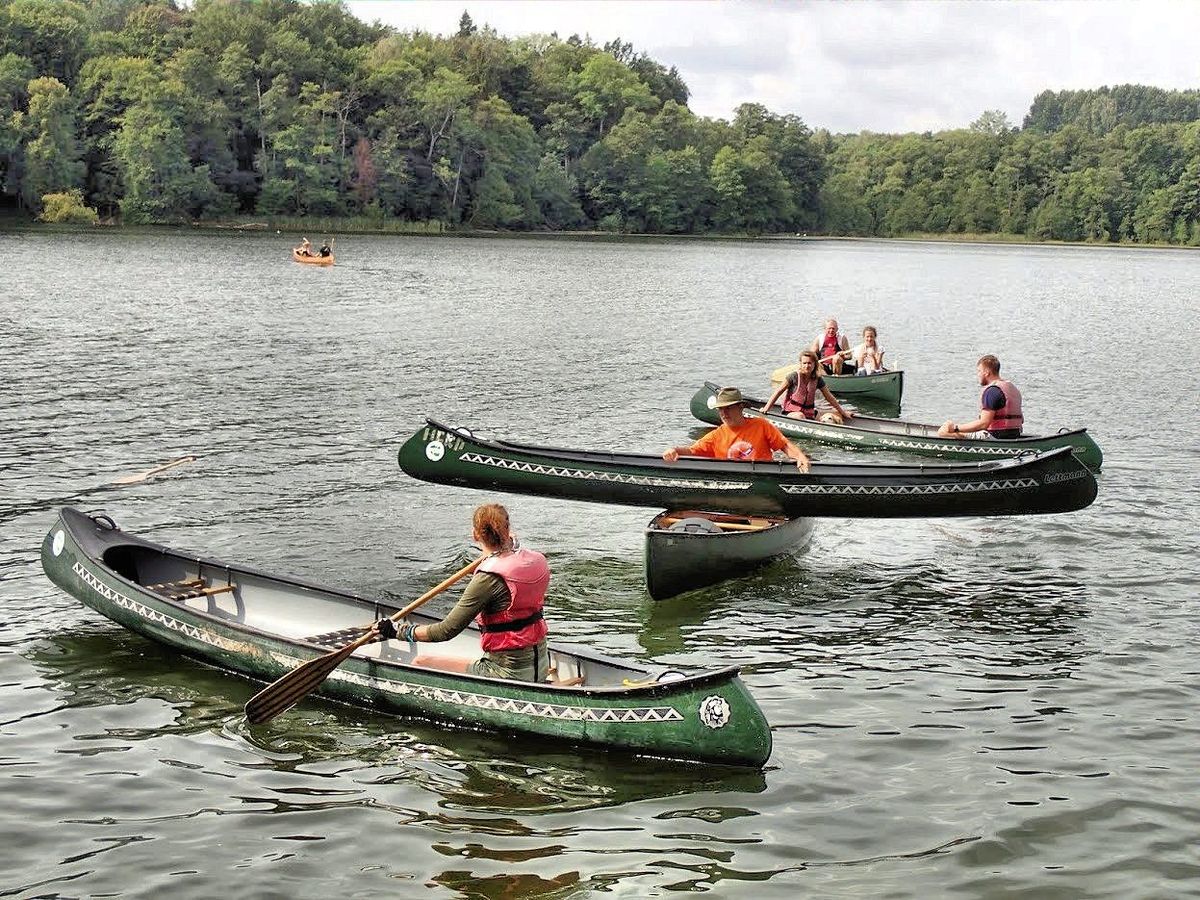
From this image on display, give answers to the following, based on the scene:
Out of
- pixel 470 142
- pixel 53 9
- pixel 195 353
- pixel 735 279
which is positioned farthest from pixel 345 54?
pixel 195 353

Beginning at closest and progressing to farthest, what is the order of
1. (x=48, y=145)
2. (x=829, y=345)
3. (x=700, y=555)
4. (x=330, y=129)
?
(x=700, y=555)
(x=829, y=345)
(x=48, y=145)
(x=330, y=129)

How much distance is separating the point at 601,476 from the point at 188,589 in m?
5.43

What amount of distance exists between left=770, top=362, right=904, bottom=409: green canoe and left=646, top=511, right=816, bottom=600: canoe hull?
1382 cm

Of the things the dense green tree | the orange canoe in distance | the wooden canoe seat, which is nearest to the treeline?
the dense green tree

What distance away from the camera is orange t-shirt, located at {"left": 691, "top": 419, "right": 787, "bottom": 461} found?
53.1ft

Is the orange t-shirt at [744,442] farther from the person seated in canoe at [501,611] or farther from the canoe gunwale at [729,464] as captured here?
the person seated in canoe at [501,611]

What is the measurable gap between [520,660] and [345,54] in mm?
127597

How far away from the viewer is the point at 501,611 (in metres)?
10.4

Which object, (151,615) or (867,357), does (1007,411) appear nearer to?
(867,357)

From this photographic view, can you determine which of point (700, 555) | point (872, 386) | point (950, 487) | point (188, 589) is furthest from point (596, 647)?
point (872, 386)

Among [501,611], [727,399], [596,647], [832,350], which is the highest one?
[832,350]

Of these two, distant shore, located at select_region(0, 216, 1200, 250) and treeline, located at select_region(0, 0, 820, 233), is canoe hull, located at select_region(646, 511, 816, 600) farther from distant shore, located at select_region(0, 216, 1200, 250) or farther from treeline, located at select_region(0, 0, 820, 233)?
treeline, located at select_region(0, 0, 820, 233)

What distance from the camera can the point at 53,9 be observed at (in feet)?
367

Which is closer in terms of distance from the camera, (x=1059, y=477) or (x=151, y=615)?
(x=151, y=615)
